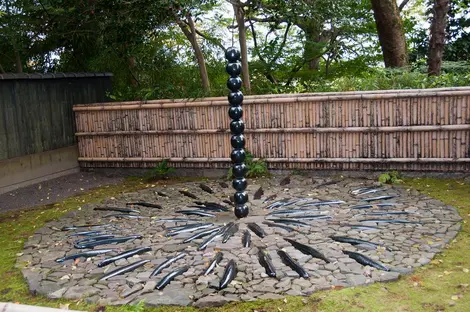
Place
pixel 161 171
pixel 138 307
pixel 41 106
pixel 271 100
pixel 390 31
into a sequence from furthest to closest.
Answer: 1. pixel 390 31
2. pixel 41 106
3. pixel 161 171
4. pixel 271 100
5. pixel 138 307

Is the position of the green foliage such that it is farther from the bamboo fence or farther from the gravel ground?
the gravel ground

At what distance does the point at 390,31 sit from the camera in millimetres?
10656

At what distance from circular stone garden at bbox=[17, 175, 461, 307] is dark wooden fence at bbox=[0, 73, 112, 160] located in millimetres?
2432

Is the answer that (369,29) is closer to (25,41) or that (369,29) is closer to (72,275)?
(25,41)

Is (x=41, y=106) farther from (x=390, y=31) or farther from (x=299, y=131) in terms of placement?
(x=390, y=31)

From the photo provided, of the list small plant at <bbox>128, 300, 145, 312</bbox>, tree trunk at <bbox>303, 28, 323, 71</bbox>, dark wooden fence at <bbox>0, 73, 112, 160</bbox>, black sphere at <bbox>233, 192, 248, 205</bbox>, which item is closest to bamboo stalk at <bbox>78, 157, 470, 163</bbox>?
dark wooden fence at <bbox>0, 73, 112, 160</bbox>

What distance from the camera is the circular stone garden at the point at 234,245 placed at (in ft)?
14.2

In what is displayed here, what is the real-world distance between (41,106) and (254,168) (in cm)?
424

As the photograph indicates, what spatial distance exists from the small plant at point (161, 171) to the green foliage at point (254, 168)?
1236 mm

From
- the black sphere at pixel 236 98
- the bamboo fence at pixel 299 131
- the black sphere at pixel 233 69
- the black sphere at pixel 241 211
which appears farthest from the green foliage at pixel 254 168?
the black sphere at pixel 233 69

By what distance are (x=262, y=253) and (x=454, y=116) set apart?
4.17 m

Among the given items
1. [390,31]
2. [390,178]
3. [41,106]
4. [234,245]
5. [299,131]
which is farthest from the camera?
[390,31]

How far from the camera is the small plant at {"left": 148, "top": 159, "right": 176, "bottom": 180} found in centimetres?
917

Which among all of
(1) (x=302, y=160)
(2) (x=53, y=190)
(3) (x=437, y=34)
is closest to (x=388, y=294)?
(1) (x=302, y=160)
